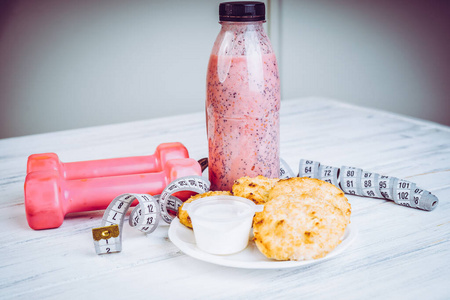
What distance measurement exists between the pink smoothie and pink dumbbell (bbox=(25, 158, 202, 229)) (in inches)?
2.8

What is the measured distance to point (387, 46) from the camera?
11.0 feet

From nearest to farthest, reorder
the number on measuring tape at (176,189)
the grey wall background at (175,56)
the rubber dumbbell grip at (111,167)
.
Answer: the number on measuring tape at (176,189)
the rubber dumbbell grip at (111,167)
the grey wall background at (175,56)

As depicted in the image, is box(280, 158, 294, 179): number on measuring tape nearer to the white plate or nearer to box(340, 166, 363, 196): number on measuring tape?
box(340, 166, 363, 196): number on measuring tape

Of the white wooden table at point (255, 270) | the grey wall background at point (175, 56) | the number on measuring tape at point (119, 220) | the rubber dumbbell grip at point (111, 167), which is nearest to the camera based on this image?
the white wooden table at point (255, 270)

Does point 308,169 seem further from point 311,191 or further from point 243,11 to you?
point 243,11

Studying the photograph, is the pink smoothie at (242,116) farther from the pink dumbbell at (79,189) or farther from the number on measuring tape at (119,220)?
the number on measuring tape at (119,220)

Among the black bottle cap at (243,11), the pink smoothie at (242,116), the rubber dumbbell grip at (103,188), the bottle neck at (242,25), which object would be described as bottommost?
the rubber dumbbell grip at (103,188)

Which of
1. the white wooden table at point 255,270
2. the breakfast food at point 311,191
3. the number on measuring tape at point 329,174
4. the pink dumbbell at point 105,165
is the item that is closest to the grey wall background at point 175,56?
the white wooden table at point 255,270

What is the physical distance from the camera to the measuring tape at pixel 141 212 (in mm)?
784

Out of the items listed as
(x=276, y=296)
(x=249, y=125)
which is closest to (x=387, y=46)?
(x=249, y=125)

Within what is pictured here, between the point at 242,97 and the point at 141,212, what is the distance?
287 millimetres

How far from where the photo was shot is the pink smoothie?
91 cm

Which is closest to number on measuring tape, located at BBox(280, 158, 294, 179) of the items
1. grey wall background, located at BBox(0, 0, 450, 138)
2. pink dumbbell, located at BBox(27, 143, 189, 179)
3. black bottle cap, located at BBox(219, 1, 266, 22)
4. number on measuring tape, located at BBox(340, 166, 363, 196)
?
number on measuring tape, located at BBox(340, 166, 363, 196)

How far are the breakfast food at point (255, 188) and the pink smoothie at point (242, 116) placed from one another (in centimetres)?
7
